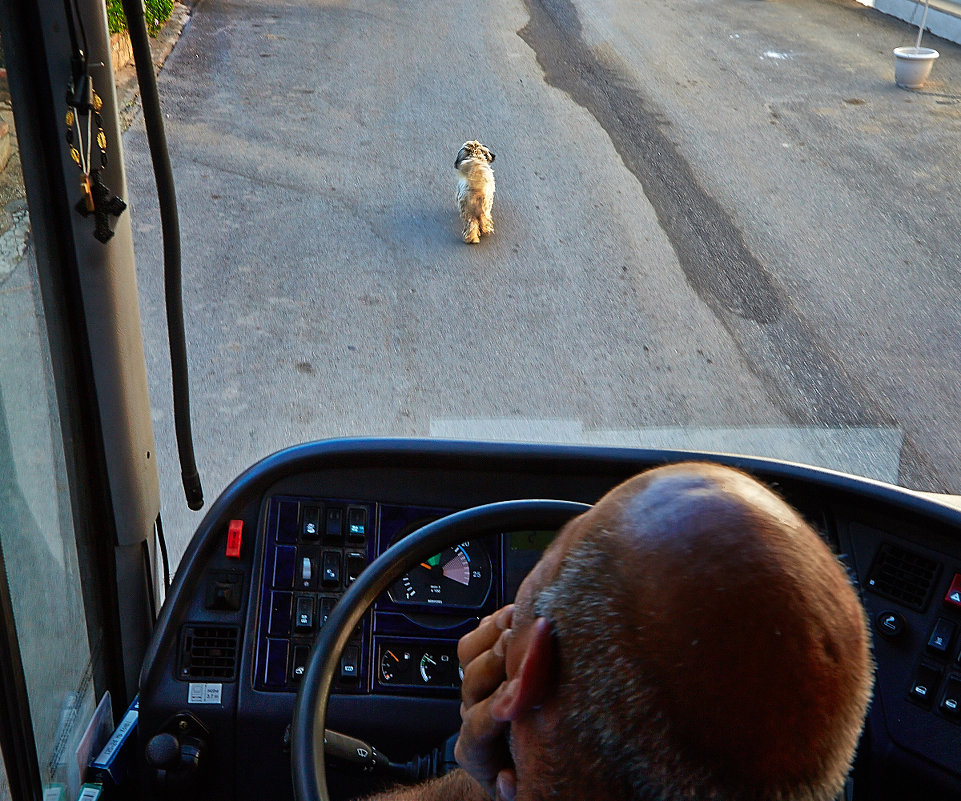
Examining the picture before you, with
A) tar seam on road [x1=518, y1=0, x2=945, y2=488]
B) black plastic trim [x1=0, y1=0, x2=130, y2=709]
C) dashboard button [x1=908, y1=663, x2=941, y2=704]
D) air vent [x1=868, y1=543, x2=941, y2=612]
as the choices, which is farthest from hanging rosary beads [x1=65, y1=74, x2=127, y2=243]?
tar seam on road [x1=518, y1=0, x2=945, y2=488]

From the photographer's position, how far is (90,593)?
196 cm

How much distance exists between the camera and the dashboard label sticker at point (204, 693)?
1962mm

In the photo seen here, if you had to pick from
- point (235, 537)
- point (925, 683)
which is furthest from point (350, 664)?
point (925, 683)

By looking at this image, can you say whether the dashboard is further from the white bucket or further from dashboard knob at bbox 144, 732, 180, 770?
the white bucket

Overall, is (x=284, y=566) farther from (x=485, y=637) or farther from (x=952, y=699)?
(x=952, y=699)

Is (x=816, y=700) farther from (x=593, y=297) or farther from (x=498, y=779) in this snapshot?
(x=593, y=297)

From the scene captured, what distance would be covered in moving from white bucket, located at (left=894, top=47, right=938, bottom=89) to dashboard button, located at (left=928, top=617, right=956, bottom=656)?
26.9 ft

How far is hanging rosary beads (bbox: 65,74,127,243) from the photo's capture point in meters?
1.54

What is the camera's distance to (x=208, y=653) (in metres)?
1.98

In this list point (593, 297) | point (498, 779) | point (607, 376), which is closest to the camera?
point (498, 779)

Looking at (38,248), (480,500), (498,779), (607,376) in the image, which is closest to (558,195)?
(607,376)

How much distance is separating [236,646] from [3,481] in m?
0.62

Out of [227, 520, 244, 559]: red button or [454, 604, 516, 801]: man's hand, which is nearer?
[454, 604, 516, 801]: man's hand

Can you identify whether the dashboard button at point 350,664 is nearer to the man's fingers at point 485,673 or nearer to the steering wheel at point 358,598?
the steering wheel at point 358,598
